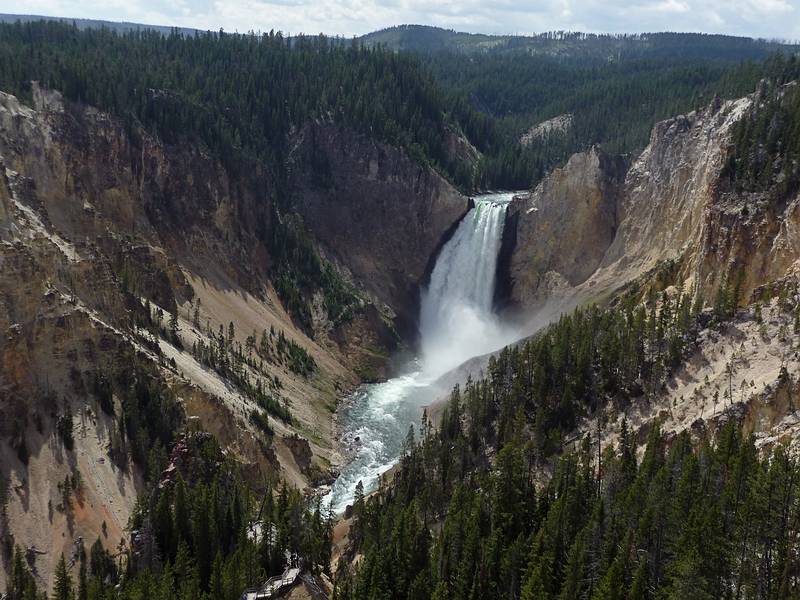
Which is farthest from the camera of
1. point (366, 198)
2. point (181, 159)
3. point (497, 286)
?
Answer: point (366, 198)

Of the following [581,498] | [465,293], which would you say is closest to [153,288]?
[465,293]

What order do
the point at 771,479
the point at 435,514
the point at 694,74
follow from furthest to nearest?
the point at 694,74 < the point at 435,514 < the point at 771,479

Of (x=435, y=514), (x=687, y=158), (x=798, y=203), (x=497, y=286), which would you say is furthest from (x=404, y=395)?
(x=798, y=203)

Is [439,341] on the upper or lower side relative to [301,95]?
lower

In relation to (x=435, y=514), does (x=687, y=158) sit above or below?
above

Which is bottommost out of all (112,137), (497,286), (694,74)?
(497,286)

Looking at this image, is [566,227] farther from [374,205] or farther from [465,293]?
[374,205]

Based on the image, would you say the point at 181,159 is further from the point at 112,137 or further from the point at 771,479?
the point at 771,479
